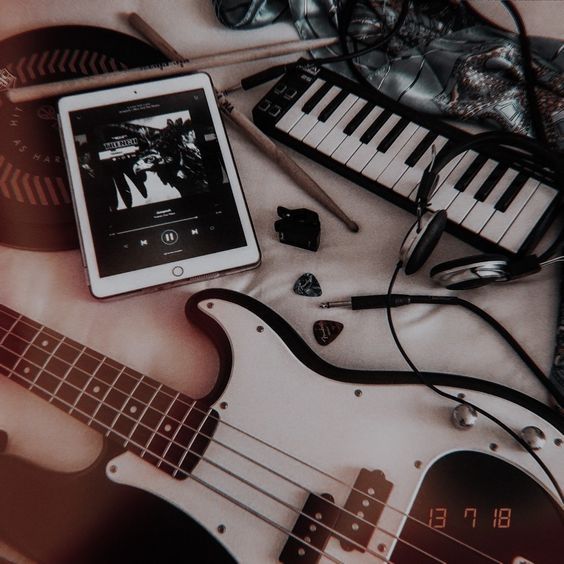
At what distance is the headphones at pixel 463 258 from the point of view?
651mm

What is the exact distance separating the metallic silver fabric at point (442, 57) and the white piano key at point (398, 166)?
0.29 feet

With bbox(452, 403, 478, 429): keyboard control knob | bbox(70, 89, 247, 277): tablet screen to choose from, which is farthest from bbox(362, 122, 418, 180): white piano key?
bbox(452, 403, 478, 429): keyboard control knob

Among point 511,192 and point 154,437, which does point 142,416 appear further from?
point 511,192

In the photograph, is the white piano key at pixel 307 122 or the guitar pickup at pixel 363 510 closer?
the guitar pickup at pixel 363 510

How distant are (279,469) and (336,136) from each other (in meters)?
0.48

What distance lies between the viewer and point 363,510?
60cm

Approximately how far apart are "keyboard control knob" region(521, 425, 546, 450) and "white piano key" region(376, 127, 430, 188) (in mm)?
372

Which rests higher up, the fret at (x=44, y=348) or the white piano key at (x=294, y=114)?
the white piano key at (x=294, y=114)

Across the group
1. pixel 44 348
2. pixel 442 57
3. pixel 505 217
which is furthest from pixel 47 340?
pixel 442 57

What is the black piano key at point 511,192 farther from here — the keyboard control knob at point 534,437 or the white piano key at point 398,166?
the keyboard control knob at point 534,437

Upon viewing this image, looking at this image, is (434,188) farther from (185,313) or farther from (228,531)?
(228,531)

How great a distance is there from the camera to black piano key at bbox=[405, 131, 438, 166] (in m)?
0.76

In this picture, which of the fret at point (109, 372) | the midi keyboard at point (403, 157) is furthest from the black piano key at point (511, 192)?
the fret at point (109, 372)

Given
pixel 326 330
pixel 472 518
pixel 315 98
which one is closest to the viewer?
pixel 472 518
